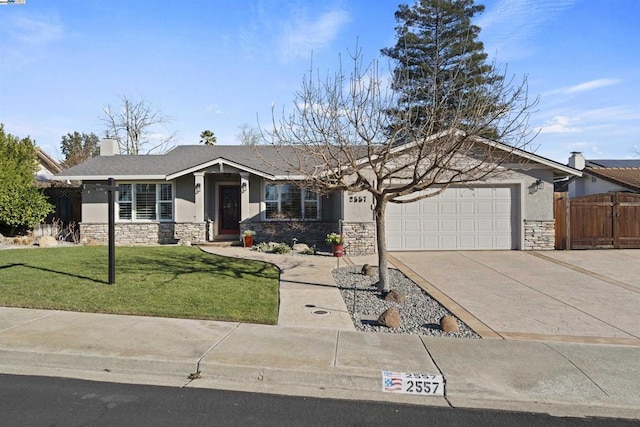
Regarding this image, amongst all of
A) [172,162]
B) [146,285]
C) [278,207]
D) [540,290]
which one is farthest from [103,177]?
[540,290]

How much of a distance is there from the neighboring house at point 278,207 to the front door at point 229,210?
4 centimetres

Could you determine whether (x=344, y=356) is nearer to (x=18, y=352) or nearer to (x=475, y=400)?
(x=475, y=400)

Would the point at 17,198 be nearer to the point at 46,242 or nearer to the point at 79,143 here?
the point at 46,242

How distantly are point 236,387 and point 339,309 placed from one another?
3344 mm

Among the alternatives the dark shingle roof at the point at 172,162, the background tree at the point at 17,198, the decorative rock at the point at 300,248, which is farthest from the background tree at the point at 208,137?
the decorative rock at the point at 300,248

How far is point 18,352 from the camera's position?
5410 millimetres

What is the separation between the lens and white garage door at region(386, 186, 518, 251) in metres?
15.2

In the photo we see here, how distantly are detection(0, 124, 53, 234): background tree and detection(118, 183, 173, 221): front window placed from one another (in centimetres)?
330

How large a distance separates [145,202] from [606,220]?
17675mm

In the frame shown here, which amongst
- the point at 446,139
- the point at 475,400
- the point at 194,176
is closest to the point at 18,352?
the point at 475,400

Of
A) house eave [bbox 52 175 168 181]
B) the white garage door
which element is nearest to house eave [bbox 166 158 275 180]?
house eave [bbox 52 175 168 181]

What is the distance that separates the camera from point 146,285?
29.9ft

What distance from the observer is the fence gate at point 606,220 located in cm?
1559

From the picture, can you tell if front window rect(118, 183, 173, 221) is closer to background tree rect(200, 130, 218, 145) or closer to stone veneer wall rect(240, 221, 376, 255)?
stone veneer wall rect(240, 221, 376, 255)
